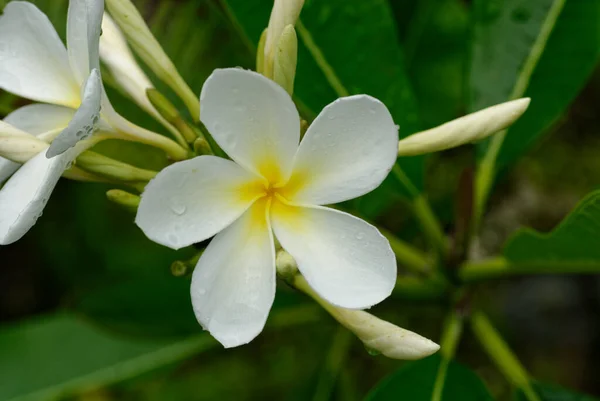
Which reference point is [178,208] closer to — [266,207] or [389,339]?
[266,207]

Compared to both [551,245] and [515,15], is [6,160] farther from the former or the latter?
[515,15]

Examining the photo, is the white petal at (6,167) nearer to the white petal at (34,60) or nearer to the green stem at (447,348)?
the white petal at (34,60)

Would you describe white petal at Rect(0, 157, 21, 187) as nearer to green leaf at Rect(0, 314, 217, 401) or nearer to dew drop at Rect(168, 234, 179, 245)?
dew drop at Rect(168, 234, 179, 245)

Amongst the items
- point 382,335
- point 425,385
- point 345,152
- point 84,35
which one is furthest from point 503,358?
point 84,35

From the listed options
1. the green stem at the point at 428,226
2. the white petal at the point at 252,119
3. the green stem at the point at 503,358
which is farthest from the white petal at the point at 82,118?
the green stem at the point at 503,358

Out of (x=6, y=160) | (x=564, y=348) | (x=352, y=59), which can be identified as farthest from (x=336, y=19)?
(x=564, y=348)
